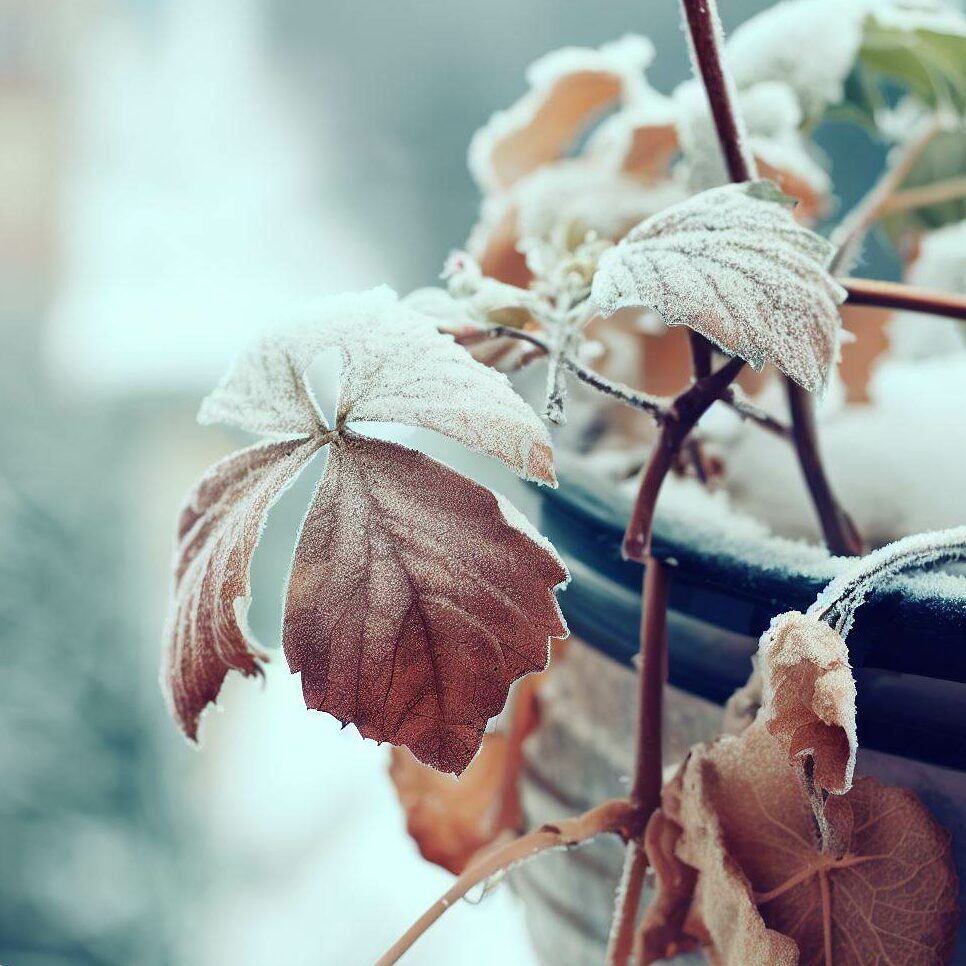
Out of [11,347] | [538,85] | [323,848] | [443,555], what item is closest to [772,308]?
[443,555]

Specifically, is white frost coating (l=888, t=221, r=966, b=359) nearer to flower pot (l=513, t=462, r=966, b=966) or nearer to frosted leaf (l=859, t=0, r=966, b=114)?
frosted leaf (l=859, t=0, r=966, b=114)

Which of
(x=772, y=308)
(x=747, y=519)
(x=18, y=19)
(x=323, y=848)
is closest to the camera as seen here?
(x=772, y=308)

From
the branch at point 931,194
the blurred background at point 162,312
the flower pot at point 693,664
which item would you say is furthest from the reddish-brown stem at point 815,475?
the blurred background at point 162,312

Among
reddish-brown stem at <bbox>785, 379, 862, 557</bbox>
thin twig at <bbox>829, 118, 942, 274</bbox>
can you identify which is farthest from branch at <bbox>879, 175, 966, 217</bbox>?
reddish-brown stem at <bbox>785, 379, 862, 557</bbox>

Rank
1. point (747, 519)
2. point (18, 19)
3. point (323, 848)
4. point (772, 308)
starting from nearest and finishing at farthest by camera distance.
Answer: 1. point (772, 308)
2. point (747, 519)
3. point (323, 848)
4. point (18, 19)

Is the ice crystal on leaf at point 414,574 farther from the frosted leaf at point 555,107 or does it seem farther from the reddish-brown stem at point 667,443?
the frosted leaf at point 555,107

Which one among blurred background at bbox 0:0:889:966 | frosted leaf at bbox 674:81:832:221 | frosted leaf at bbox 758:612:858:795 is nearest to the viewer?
frosted leaf at bbox 758:612:858:795

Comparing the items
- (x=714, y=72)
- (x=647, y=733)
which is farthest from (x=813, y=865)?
(x=714, y=72)

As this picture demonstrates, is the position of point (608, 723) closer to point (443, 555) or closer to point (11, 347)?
point (443, 555)
